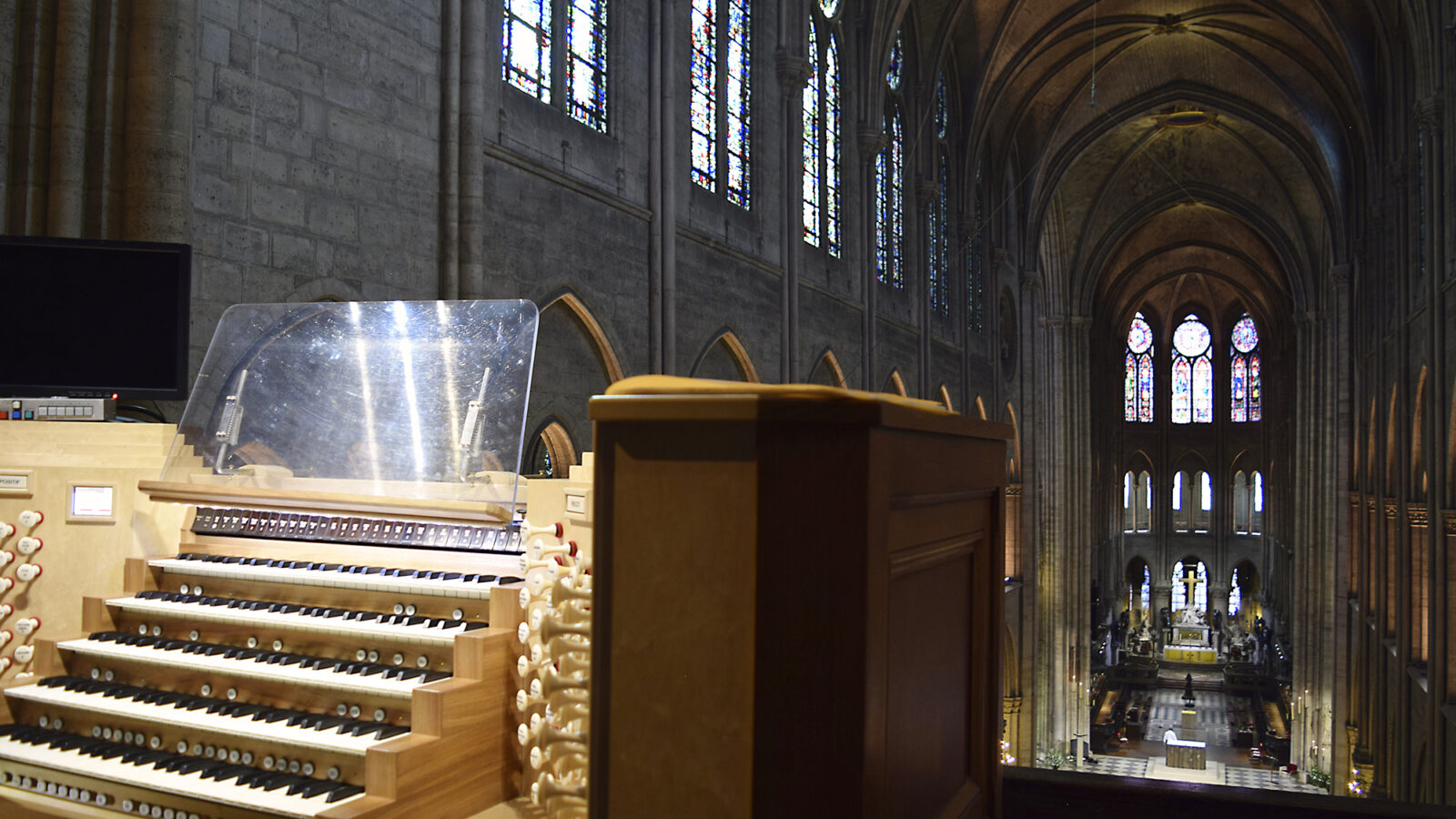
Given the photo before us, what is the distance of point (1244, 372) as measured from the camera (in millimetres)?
43938

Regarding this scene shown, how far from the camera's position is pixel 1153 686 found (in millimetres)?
34719

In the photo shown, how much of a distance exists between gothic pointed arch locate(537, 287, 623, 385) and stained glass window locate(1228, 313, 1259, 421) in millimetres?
39361

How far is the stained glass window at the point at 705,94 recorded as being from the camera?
41.1ft

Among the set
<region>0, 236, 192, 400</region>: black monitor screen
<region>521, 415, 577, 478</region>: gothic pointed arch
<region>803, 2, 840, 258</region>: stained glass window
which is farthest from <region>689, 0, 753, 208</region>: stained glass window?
<region>0, 236, 192, 400</region>: black monitor screen

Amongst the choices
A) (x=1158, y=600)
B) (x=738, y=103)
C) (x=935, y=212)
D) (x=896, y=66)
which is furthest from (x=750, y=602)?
(x=1158, y=600)

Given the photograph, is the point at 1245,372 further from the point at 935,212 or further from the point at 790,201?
the point at 790,201

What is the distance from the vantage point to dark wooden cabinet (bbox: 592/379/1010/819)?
59.2 inches

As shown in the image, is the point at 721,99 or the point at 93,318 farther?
the point at 721,99

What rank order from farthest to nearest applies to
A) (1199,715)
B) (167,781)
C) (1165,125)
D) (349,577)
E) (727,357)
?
(1199,715), (1165,125), (727,357), (349,577), (167,781)

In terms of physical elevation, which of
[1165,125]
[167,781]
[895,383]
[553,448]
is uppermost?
[1165,125]

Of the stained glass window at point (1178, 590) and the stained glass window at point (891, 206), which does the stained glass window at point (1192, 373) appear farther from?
the stained glass window at point (891, 206)

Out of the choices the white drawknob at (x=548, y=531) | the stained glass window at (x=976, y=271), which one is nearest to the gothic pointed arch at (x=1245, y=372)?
the stained glass window at (x=976, y=271)

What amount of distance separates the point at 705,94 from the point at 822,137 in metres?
3.89

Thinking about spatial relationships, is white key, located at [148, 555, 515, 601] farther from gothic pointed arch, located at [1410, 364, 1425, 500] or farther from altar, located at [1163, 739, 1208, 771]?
altar, located at [1163, 739, 1208, 771]
